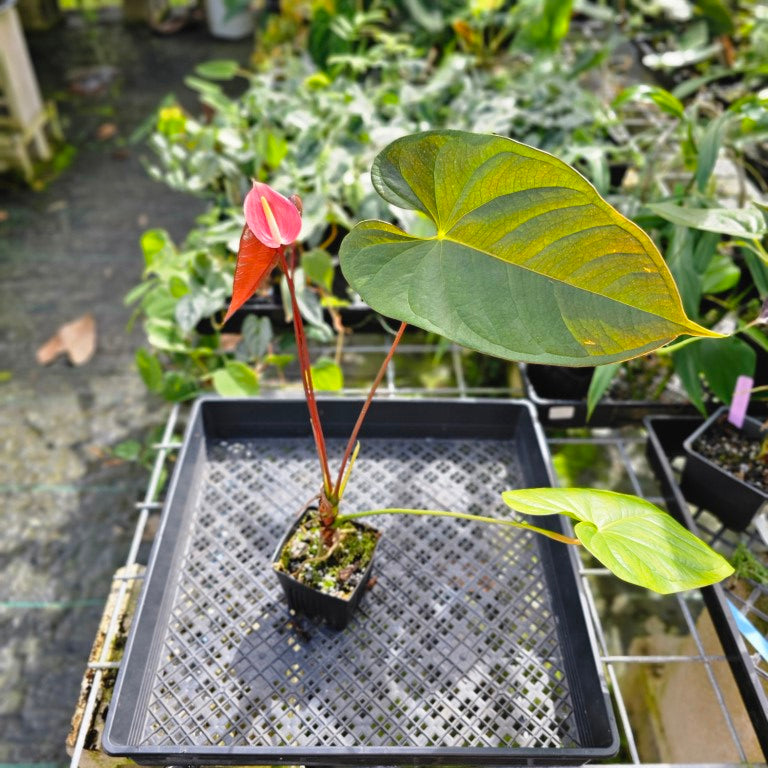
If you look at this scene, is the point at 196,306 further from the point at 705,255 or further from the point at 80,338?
the point at 80,338

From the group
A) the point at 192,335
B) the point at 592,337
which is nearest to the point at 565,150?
the point at 192,335

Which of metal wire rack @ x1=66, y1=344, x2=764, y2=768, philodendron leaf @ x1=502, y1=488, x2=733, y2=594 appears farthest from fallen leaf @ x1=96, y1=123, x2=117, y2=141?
philodendron leaf @ x1=502, y1=488, x2=733, y2=594

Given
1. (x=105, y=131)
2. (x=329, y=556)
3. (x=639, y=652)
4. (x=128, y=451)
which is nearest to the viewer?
(x=329, y=556)

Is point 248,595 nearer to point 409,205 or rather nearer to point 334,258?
point 409,205

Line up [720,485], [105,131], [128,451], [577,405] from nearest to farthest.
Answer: [720,485]
[577,405]
[128,451]
[105,131]

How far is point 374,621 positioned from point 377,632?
16 millimetres

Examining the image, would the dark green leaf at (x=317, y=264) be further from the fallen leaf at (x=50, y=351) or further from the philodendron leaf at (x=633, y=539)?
the fallen leaf at (x=50, y=351)

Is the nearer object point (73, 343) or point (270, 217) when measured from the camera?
point (270, 217)

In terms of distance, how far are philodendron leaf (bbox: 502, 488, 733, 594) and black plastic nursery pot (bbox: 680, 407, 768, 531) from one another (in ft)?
1.27

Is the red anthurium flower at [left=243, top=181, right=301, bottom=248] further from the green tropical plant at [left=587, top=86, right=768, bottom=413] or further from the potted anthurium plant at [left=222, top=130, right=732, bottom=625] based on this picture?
the green tropical plant at [left=587, top=86, right=768, bottom=413]

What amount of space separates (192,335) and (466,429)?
665mm

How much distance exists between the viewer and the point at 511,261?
27.3 inches

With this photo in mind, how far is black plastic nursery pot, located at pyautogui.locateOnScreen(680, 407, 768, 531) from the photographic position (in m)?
1.07

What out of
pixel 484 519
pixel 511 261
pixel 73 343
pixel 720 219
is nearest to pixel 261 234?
pixel 511 261
